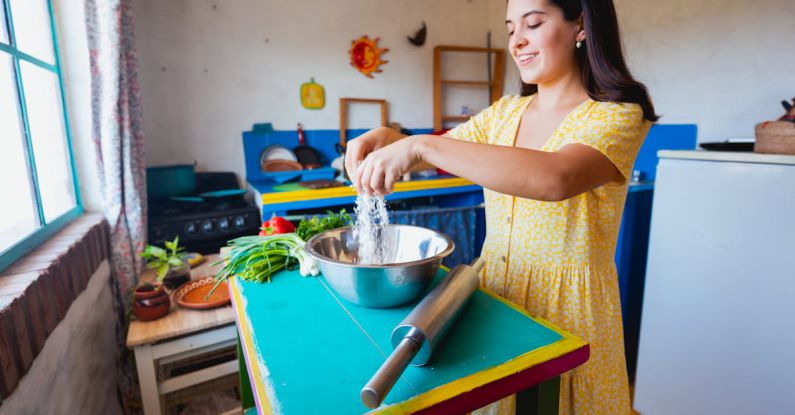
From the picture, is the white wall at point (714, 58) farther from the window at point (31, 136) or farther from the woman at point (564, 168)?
the window at point (31, 136)

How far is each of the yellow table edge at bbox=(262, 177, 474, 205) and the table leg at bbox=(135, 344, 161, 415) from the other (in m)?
1.08

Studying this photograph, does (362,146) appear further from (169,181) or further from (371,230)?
(169,181)

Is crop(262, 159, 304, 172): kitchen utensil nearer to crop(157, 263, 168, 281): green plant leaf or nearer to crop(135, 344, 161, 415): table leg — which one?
crop(157, 263, 168, 281): green plant leaf

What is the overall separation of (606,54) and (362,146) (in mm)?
608

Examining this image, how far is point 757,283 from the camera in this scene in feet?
4.65

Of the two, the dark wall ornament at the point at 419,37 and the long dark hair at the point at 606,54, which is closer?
the long dark hair at the point at 606,54

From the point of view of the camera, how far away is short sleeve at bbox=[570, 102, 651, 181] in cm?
82

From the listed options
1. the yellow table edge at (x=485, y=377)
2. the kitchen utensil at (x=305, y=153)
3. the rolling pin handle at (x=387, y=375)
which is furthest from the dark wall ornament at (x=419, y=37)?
the rolling pin handle at (x=387, y=375)

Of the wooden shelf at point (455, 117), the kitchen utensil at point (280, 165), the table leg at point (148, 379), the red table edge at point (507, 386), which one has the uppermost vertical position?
the wooden shelf at point (455, 117)

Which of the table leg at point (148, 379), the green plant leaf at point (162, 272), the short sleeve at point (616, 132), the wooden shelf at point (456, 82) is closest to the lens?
the short sleeve at point (616, 132)

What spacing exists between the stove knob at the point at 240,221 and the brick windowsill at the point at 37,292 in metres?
0.89

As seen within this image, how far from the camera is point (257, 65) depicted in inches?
114

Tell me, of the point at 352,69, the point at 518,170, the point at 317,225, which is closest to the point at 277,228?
the point at 317,225

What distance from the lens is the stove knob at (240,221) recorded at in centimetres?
238
